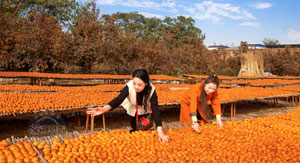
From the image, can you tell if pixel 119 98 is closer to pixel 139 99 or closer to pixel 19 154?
pixel 139 99

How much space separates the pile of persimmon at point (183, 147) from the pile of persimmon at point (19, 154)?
115mm

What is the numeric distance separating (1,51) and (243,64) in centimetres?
2054

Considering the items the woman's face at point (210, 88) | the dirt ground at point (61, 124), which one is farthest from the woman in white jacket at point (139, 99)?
the dirt ground at point (61, 124)

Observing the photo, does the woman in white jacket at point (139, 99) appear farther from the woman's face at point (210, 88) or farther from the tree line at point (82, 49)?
the tree line at point (82, 49)

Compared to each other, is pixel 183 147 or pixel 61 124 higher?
pixel 183 147

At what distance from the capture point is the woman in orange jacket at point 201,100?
315 centimetres

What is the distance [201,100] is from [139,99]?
1.05m

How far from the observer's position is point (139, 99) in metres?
3.08

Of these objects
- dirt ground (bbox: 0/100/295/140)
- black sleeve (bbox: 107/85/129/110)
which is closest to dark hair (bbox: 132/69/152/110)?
black sleeve (bbox: 107/85/129/110)

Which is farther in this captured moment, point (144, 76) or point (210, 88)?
point (210, 88)

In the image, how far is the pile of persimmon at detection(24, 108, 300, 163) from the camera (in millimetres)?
2238

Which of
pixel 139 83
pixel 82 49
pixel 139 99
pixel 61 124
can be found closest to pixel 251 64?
pixel 82 49

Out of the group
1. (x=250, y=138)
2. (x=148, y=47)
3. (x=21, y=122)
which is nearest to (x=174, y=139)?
(x=250, y=138)

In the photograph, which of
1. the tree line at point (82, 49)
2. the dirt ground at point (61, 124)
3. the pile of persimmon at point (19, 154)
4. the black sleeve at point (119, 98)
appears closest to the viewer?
the pile of persimmon at point (19, 154)
